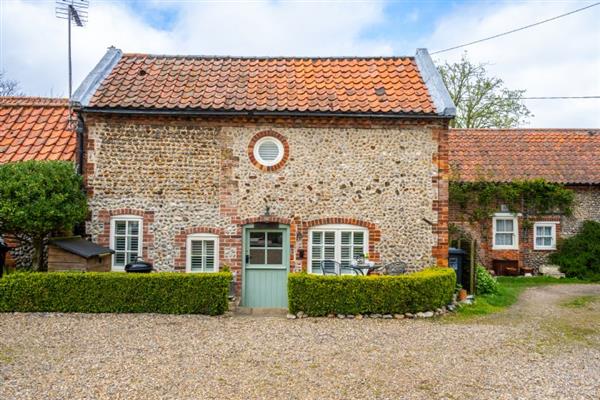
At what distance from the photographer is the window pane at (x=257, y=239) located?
10969mm

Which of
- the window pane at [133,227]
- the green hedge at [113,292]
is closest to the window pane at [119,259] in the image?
the window pane at [133,227]

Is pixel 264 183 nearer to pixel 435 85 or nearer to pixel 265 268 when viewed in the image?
pixel 265 268

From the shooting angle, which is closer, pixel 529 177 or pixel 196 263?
pixel 196 263

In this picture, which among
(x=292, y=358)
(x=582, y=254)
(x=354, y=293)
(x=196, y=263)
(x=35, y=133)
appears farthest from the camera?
(x=582, y=254)

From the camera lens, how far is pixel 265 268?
1092 cm

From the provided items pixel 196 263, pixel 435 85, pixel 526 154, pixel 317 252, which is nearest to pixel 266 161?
pixel 317 252

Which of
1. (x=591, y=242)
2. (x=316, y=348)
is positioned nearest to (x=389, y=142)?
(x=316, y=348)

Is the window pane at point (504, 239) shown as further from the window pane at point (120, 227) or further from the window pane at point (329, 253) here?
the window pane at point (120, 227)

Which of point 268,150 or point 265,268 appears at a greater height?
point 268,150

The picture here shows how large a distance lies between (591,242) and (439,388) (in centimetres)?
1402

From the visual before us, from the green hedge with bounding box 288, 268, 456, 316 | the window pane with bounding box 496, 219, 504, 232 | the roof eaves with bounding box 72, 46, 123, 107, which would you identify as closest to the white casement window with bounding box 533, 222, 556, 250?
the window pane with bounding box 496, 219, 504, 232

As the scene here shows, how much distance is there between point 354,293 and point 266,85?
6267 mm

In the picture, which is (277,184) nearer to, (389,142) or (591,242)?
(389,142)

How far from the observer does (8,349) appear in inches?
267
